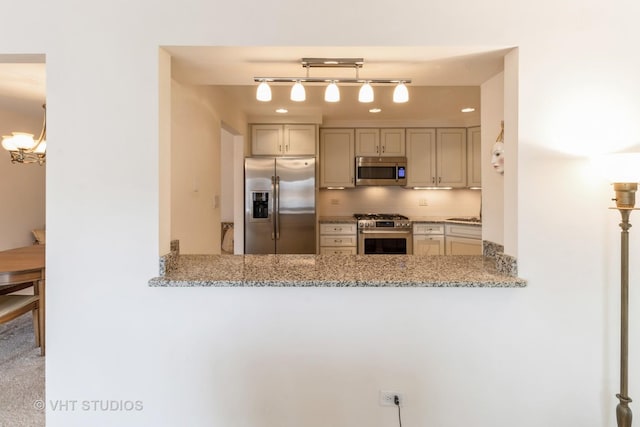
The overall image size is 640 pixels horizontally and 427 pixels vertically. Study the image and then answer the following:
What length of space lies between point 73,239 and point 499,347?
207cm

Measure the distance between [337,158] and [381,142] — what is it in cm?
68

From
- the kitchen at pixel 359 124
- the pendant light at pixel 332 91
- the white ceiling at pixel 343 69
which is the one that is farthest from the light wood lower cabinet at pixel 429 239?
the pendant light at pixel 332 91

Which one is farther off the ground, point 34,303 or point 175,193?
point 175,193

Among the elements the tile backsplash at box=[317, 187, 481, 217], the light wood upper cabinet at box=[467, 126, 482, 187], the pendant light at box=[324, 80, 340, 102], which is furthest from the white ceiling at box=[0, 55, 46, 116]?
the light wood upper cabinet at box=[467, 126, 482, 187]

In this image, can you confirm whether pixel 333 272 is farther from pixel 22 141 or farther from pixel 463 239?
pixel 463 239

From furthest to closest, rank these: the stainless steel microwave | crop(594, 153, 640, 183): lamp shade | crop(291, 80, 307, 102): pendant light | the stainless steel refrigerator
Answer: the stainless steel microwave < the stainless steel refrigerator < crop(291, 80, 307, 102): pendant light < crop(594, 153, 640, 183): lamp shade

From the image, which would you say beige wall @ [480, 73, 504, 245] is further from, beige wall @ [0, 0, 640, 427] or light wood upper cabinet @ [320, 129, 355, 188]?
light wood upper cabinet @ [320, 129, 355, 188]

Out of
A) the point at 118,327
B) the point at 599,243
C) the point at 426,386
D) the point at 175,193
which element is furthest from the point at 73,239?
the point at 599,243

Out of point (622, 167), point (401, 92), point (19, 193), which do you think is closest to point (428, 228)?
point (401, 92)

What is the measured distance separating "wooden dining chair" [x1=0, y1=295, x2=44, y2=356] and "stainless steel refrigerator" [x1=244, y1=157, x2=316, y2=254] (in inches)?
76.8

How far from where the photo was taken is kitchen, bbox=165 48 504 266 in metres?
1.99

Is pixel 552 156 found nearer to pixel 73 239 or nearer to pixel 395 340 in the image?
pixel 395 340

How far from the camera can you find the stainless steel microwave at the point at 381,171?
452 centimetres

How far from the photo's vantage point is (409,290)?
1513mm
